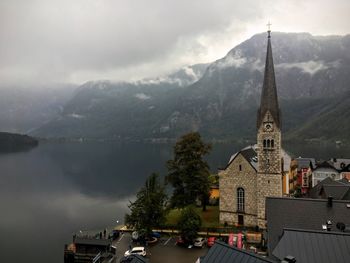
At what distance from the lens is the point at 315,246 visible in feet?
64.6

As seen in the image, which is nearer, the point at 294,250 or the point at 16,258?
the point at 294,250

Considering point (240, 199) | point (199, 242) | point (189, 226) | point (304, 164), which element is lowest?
point (199, 242)

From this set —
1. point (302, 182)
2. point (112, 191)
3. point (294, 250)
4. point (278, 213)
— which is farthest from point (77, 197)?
point (294, 250)

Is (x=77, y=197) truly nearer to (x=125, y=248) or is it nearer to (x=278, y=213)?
(x=125, y=248)

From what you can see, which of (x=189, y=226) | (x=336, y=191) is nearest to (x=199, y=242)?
(x=189, y=226)

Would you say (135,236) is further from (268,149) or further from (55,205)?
(55,205)

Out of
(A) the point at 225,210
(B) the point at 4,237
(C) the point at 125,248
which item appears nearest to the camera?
(C) the point at 125,248

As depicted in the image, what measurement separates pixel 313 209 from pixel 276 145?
54.8 feet

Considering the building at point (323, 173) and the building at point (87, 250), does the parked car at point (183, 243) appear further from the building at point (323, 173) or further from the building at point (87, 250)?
the building at point (323, 173)

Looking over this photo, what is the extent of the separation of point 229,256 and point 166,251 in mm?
26736

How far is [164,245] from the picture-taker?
1763 inches

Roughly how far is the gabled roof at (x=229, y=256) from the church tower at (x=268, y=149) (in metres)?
31.3

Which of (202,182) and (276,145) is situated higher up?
(276,145)

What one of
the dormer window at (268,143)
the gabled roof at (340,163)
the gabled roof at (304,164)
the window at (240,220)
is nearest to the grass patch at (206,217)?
the window at (240,220)
